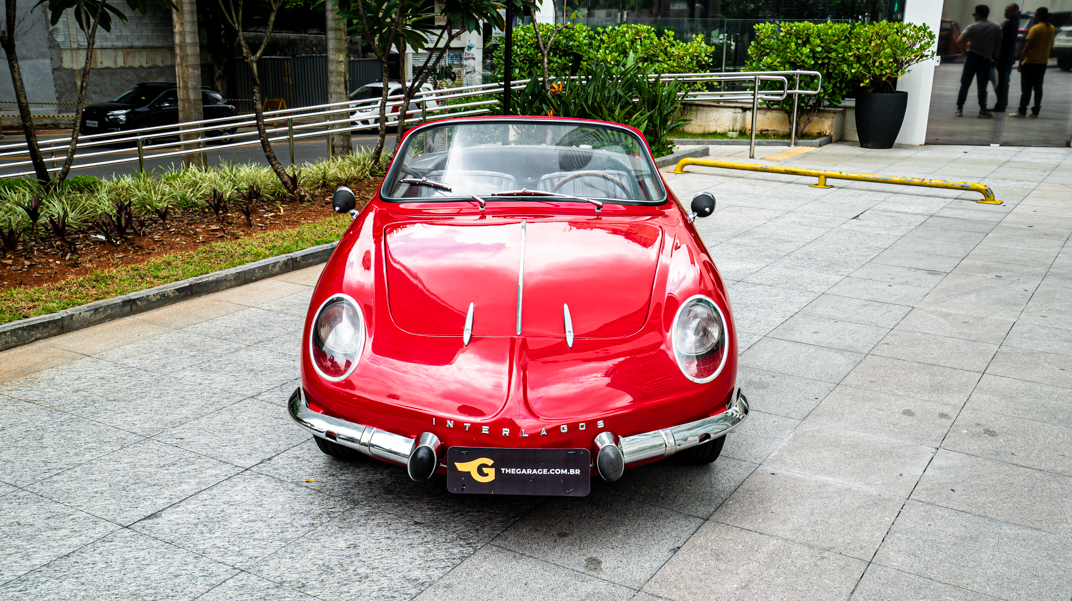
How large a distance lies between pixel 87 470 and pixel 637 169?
304 cm

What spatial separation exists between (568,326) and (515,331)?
0.21 meters

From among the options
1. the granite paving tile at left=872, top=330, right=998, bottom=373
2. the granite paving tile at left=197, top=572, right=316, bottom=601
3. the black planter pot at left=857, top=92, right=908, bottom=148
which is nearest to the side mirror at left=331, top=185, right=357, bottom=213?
the granite paving tile at left=197, top=572, right=316, bottom=601

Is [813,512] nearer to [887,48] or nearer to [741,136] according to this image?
[887,48]

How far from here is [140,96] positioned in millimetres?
23969

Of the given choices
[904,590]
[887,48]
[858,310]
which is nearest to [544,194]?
[904,590]

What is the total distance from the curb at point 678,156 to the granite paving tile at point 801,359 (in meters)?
8.20

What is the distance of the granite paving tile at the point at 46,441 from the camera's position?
12.7 ft

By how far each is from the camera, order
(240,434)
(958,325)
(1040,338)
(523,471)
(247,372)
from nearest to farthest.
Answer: (523,471)
(240,434)
(247,372)
(1040,338)
(958,325)

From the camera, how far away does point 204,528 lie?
11.1 feet

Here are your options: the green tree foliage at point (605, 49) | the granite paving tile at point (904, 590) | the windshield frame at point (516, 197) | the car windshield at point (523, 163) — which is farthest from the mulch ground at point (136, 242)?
the green tree foliage at point (605, 49)

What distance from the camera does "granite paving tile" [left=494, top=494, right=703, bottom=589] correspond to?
10.4 ft

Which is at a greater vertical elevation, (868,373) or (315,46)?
(315,46)

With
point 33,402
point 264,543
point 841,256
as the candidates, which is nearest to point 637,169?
point 264,543

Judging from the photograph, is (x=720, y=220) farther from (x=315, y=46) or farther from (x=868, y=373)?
(x=315, y=46)
